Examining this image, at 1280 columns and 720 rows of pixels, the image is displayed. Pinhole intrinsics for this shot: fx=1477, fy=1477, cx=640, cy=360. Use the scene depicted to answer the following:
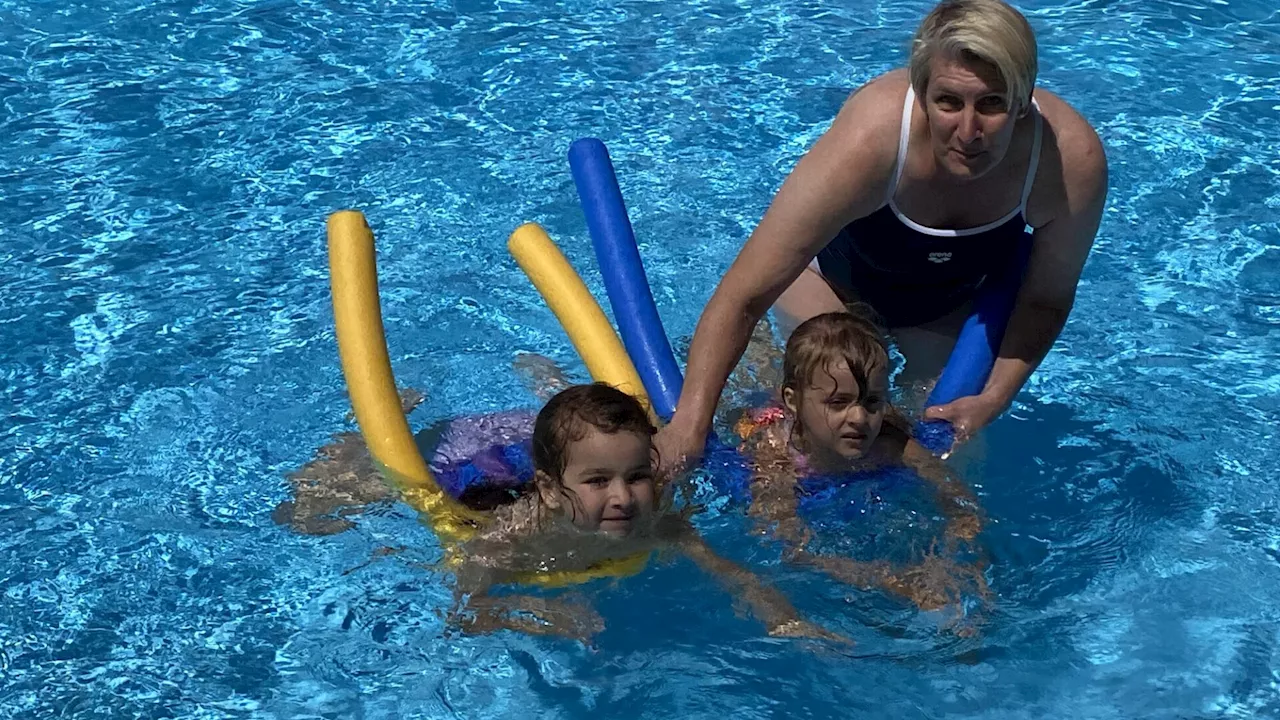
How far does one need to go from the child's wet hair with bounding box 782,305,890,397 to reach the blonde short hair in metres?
0.76

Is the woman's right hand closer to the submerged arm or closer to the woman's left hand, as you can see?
the submerged arm

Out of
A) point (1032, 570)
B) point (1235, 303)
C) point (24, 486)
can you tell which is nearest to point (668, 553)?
point (1032, 570)

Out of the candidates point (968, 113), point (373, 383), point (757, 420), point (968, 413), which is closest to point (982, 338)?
point (968, 413)

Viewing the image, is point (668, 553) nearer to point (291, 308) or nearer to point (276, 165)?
point (291, 308)

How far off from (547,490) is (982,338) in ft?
4.79

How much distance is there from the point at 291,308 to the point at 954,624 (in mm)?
2911

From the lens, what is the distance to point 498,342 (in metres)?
5.62

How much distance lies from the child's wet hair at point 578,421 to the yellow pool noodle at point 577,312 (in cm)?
51

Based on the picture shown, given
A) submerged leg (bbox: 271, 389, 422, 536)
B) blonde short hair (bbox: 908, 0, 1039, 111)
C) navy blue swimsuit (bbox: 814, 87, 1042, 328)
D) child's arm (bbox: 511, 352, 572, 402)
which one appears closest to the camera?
blonde short hair (bbox: 908, 0, 1039, 111)

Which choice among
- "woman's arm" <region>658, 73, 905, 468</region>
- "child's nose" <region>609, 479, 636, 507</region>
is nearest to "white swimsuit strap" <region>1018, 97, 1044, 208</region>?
"woman's arm" <region>658, 73, 905, 468</region>

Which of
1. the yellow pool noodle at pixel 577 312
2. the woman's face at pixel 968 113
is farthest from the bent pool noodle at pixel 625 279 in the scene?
the woman's face at pixel 968 113

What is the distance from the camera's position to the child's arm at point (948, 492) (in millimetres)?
4328

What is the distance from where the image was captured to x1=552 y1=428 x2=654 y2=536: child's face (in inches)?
148

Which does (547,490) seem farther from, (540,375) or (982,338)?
(982,338)
